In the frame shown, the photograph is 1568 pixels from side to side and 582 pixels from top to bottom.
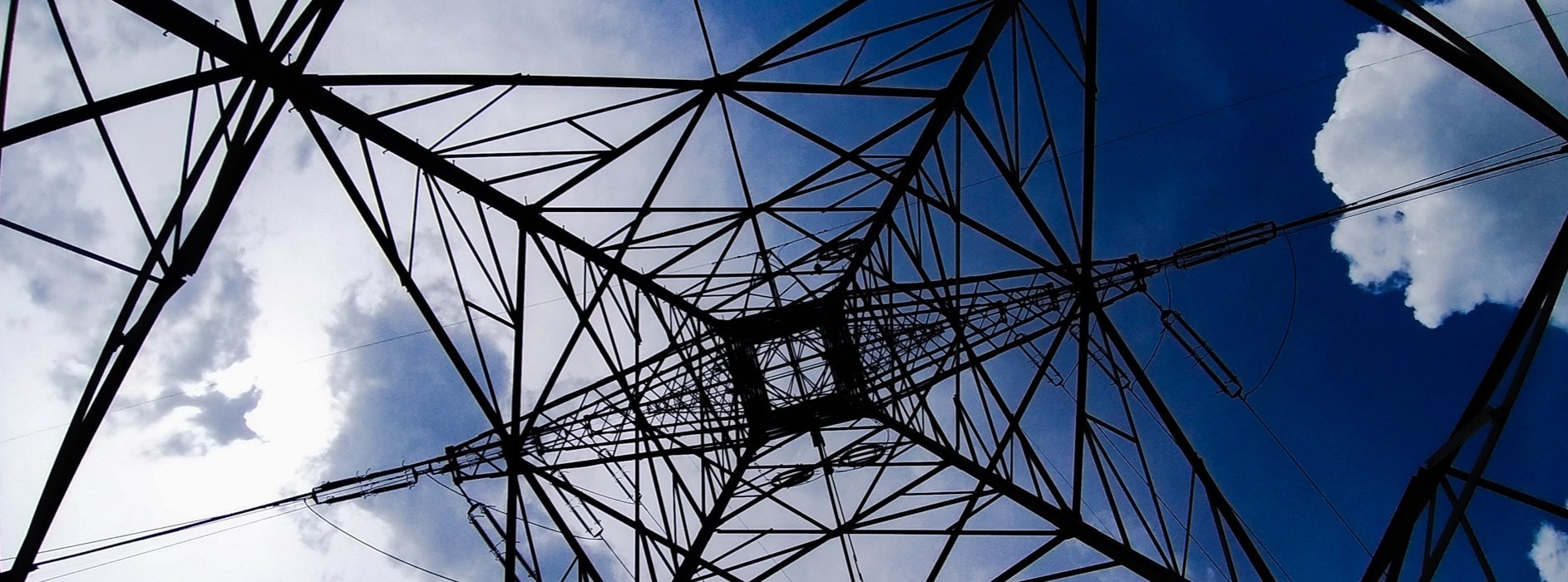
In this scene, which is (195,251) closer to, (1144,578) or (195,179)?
(195,179)

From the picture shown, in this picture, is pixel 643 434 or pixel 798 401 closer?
pixel 643 434

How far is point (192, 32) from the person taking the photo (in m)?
5.28

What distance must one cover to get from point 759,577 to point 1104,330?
5.35 meters

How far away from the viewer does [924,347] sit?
12.1 metres

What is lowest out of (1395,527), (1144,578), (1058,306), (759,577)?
(1395,527)

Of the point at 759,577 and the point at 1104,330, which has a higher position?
the point at 1104,330

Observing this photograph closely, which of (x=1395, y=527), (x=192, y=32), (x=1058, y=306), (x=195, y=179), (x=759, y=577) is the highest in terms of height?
(x=1058, y=306)

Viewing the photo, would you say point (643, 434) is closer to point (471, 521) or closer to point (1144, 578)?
point (1144, 578)

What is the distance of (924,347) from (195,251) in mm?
9521

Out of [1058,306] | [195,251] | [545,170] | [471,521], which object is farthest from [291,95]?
[471,521]

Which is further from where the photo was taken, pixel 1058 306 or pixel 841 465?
pixel 841 465

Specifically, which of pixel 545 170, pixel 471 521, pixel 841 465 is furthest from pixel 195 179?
pixel 471 521

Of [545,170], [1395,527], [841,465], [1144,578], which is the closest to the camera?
[1395,527]

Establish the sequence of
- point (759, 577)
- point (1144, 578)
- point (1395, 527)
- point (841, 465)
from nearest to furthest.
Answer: point (1395, 527) → point (1144, 578) → point (759, 577) → point (841, 465)
